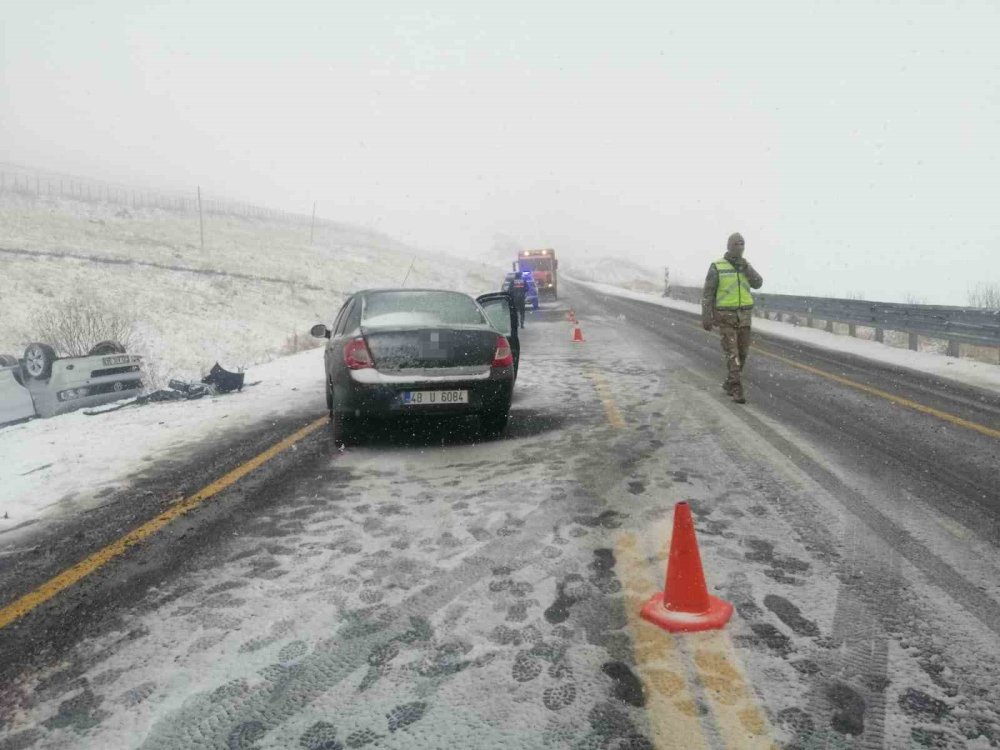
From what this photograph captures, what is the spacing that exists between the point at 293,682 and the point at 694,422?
523cm

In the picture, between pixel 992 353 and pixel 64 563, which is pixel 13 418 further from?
pixel 992 353

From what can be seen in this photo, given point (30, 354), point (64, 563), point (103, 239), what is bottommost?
point (64, 563)

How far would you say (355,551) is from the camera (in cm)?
365

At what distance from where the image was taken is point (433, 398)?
5895mm

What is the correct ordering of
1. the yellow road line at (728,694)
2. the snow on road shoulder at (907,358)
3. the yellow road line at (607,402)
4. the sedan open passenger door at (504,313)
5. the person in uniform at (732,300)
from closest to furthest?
1. the yellow road line at (728,694)
2. the yellow road line at (607,402)
3. the person in uniform at (732,300)
4. the sedan open passenger door at (504,313)
5. the snow on road shoulder at (907,358)

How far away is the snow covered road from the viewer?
7.21ft

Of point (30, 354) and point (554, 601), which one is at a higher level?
point (30, 354)

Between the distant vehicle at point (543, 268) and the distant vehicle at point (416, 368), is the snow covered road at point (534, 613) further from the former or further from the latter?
the distant vehicle at point (543, 268)

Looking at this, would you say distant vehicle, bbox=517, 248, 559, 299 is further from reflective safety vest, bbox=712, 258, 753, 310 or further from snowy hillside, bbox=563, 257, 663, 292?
snowy hillside, bbox=563, 257, 663, 292

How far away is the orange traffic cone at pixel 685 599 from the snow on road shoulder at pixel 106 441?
13.2ft

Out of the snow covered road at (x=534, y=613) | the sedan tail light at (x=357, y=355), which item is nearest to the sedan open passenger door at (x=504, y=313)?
the sedan tail light at (x=357, y=355)

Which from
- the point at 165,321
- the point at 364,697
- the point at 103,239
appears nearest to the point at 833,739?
the point at 364,697

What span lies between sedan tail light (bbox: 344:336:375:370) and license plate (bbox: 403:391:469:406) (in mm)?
425

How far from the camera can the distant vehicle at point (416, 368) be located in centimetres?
582
